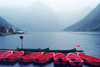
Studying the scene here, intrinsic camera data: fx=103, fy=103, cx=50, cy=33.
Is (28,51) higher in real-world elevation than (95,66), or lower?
higher

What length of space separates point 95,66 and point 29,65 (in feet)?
55.2

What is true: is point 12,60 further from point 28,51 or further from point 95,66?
point 95,66

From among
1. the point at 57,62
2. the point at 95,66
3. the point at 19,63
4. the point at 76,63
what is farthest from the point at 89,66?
the point at 19,63

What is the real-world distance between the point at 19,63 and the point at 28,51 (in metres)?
7.96

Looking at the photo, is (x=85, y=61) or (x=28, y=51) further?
(x=28, y=51)

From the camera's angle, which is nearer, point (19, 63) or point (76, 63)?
point (76, 63)

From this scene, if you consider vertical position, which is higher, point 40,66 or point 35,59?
point 35,59

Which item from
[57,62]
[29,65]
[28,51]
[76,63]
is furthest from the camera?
[28,51]

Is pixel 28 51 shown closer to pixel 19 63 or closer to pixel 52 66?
pixel 19 63

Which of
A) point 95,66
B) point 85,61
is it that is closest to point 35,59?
point 85,61

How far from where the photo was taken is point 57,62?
2545 centimetres

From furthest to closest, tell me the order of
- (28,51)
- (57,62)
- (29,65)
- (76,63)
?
1. (28,51)
2. (29,65)
3. (57,62)
4. (76,63)

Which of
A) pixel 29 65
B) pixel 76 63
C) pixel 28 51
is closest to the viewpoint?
pixel 76 63

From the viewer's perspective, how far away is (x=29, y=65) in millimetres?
27125
